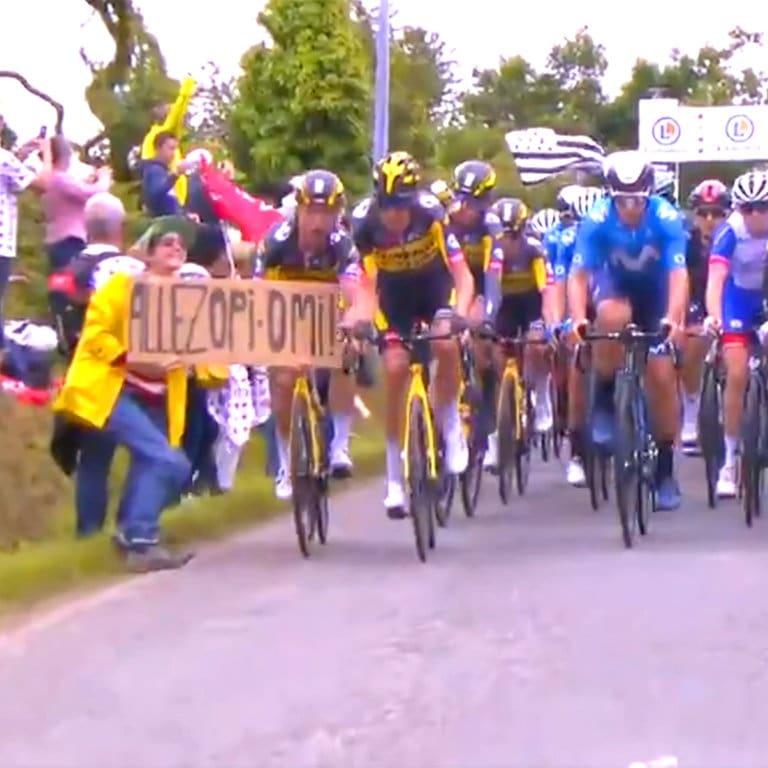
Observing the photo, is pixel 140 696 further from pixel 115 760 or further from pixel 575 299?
pixel 575 299

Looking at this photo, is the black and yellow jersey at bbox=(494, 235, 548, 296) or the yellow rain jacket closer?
the yellow rain jacket

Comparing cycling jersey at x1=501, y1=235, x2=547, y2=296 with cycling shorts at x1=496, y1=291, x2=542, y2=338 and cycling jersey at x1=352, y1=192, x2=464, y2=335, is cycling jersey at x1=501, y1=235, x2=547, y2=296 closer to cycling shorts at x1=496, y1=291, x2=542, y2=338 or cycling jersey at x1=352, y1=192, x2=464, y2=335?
cycling shorts at x1=496, y1=291, x2=542, y2=338

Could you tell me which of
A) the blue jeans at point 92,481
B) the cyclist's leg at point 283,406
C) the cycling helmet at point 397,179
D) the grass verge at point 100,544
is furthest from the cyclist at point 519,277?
the blue jeans at point 92,481

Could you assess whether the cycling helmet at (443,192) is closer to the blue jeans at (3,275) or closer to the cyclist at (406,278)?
the cyclist at (406,278)

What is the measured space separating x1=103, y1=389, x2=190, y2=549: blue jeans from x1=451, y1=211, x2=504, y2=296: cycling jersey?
3.77m

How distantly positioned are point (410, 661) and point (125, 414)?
3.02m

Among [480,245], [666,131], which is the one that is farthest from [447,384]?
[666,131]

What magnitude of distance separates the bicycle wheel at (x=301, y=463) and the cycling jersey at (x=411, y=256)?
2.38 feet

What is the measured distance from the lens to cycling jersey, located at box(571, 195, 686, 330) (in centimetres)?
1331

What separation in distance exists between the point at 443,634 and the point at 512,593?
3.59 feet

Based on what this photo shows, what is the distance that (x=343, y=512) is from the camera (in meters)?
15.2

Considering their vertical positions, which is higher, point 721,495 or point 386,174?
point 386,174

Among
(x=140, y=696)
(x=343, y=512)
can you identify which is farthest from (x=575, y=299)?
(x=140, y=696)

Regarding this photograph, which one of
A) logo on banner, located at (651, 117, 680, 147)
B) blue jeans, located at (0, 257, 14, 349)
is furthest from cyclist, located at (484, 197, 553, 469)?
logo on banner, located at (651, 117, 680, 147)
